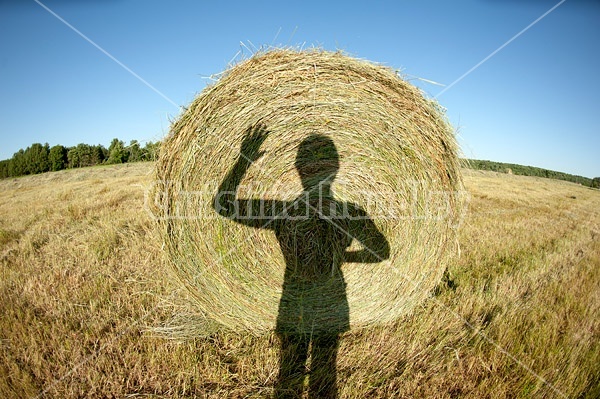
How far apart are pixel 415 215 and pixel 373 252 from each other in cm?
57

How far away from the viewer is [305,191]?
3.24m

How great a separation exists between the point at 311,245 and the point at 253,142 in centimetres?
132

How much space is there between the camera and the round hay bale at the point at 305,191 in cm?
261

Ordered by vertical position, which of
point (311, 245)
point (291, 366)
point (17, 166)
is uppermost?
point (17, 166)

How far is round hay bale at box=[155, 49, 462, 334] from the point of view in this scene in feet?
8.57

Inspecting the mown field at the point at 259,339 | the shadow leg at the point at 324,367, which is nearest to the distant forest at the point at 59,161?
the mown field at the point at 259,339

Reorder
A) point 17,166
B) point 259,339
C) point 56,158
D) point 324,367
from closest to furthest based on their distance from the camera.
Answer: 1. point 324,367
2. point 259,339
3. point 17,166
4. point 56,158

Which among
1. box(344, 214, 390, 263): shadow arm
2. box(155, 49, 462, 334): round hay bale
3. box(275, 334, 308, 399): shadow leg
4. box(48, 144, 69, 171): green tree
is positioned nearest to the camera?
box(275, 334, 308, 399): shadow leg

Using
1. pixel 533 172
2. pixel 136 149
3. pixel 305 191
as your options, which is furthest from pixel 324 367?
pixel 533 172

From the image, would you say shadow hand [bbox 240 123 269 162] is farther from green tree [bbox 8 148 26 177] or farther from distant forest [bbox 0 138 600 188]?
green tree [bbox 8 148 26 177]

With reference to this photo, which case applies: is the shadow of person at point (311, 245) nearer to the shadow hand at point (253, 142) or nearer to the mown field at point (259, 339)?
the shadow hand at point (253, 142)

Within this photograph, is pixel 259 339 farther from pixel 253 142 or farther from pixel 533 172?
pixel 533 172

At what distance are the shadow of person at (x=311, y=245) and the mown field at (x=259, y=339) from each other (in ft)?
0.58

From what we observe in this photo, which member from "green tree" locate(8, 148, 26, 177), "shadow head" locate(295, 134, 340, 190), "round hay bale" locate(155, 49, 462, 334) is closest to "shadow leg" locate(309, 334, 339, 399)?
"round hay bale" locate(155, 49, 462, 334)
